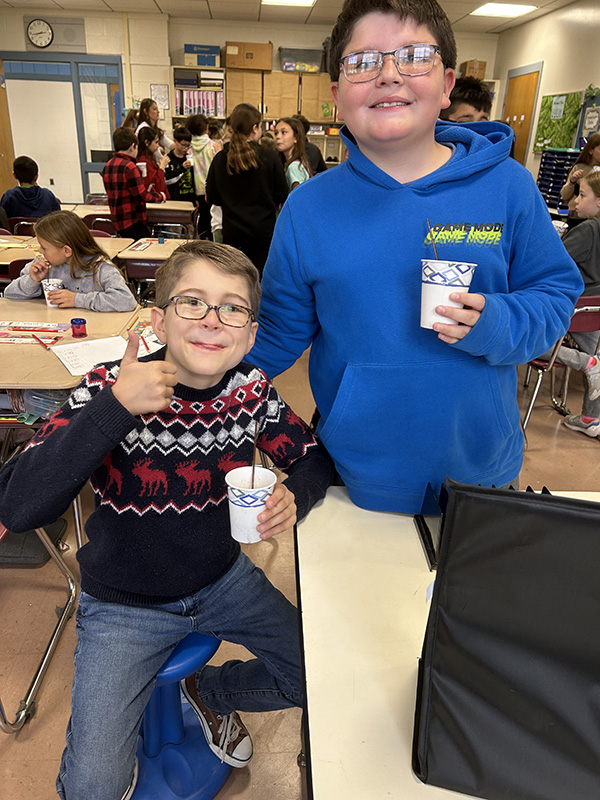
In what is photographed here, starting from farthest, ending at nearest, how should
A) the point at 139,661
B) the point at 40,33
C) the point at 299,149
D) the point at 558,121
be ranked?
1. the point at 40,33
2. the point at 558,121
3. the point at 299,149
4. the point at 139,661

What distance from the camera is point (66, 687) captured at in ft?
5.91

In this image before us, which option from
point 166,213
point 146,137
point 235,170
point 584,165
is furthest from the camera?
point 166,213

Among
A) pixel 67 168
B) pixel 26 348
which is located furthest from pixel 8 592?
pixel 67 168

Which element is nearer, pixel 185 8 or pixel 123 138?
pixel 123 138

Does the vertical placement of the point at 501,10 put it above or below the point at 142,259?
above

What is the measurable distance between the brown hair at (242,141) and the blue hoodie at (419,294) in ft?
11.0

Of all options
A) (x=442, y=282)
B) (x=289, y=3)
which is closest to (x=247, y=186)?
(x=442, y=282)

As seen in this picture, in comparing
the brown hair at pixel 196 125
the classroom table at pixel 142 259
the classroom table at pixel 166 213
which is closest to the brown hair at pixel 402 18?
the classroom table at pixel 142 259

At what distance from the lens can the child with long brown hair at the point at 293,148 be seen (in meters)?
5.33

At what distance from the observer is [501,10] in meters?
7.70

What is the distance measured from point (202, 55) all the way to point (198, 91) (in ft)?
1.58

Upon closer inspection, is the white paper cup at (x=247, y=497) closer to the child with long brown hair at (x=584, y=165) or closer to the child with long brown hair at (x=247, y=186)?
the child with long brown hair at (x=247, y=186)

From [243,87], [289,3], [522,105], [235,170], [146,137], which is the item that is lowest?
[235,170]

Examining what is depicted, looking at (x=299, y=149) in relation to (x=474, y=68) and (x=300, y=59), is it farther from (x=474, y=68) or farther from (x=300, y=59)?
(x=474, y=68)
